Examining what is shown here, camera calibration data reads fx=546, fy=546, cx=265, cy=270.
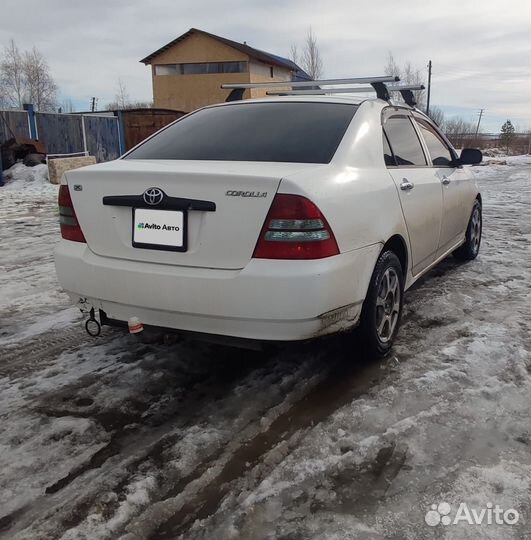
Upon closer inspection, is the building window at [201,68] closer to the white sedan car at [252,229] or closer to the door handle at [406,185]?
the door handle at [406,185]

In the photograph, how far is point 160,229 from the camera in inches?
101

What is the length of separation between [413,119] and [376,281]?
1825 mm

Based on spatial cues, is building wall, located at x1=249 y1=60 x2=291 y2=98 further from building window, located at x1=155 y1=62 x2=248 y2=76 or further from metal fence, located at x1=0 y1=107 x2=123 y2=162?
metal fence, located at x1=0 y1=107 x2=123 y2=162

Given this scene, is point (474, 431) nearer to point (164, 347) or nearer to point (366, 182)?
point (366, 182)

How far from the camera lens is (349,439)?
241 cm

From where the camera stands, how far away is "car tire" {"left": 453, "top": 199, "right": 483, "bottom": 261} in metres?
5.53

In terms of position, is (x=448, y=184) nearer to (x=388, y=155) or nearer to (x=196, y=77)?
(x=388, y=155)

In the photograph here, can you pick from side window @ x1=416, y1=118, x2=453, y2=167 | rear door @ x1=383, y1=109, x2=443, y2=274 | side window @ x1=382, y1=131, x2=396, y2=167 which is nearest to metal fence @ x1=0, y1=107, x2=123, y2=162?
side window @ x1=416, y1=118, x2=453, y2=167

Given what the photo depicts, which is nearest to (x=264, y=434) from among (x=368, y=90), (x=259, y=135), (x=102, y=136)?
(x=259, y=135)

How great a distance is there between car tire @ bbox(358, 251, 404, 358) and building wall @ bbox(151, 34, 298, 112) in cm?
4025

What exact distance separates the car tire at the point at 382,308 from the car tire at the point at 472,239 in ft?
8.21

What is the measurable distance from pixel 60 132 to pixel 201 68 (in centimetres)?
2675

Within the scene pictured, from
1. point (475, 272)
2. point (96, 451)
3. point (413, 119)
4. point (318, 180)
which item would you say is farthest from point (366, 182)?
point (475, 272)

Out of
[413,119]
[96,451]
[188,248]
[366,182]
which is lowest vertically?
[96,451]
